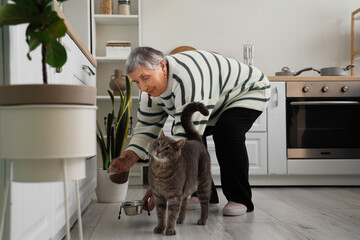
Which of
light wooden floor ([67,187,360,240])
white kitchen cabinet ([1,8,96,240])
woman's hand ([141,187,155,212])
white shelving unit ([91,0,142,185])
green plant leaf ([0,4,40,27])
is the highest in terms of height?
white shelving unit ([91,0,142,185])

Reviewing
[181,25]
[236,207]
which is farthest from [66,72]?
[181,25]

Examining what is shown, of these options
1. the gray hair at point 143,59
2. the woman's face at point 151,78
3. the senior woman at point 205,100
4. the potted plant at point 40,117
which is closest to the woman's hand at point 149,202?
the senior woman at point 205,100

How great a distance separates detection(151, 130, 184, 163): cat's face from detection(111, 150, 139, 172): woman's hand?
261 millimetres

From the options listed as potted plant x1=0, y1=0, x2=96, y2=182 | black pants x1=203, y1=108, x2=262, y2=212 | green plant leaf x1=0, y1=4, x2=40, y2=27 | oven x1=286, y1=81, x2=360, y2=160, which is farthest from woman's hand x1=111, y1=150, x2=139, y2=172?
oven x1=286, y1=81, x2=360, y2=160

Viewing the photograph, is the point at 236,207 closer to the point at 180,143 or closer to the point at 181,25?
the point at 180,143

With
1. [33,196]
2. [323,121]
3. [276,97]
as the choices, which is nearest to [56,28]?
[33,196]

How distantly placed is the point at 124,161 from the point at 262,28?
106 inches

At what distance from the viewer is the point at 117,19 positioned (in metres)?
3.74

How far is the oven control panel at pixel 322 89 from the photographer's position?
11.2ft

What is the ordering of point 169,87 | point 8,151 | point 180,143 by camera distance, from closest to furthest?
point 8,151
point 180,143
point 169,87

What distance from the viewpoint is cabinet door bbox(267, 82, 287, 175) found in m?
3.39

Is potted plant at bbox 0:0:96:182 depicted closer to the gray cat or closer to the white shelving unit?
the gray cat

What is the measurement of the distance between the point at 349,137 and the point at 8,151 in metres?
3.23

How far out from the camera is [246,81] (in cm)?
226
